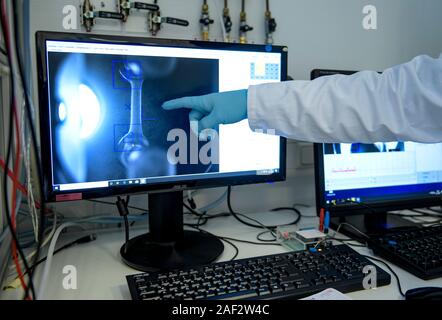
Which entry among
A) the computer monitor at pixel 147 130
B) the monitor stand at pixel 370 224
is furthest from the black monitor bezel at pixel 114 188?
the monitor stand at pixel 370 224

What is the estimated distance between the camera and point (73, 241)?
95 cm

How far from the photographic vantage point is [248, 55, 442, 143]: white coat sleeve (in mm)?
781

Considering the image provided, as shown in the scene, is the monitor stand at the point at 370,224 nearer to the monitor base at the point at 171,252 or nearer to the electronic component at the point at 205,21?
the monitor base at the point at 171,252

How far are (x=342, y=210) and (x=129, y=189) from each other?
0.57 metres

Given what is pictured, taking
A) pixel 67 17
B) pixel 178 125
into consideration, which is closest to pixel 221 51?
pixel 178 125

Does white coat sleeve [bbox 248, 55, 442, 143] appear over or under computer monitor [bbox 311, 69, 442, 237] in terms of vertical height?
over

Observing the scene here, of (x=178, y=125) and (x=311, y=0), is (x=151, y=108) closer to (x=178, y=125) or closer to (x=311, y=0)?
(x=178, y=125)

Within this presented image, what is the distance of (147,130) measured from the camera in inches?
33.4

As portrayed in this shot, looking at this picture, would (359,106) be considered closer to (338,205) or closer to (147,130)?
(338,205)

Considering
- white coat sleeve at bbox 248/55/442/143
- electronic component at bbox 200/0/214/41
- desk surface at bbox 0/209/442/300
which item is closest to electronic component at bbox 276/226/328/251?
desk surface at bbox 0/209/442/300

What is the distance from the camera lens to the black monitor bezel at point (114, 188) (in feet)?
2.43

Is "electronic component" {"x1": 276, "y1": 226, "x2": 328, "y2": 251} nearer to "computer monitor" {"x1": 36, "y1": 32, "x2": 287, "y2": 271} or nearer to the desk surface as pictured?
the desk surface

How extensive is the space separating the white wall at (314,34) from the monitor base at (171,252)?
25 centimetres

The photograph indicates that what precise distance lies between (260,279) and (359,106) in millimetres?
412
